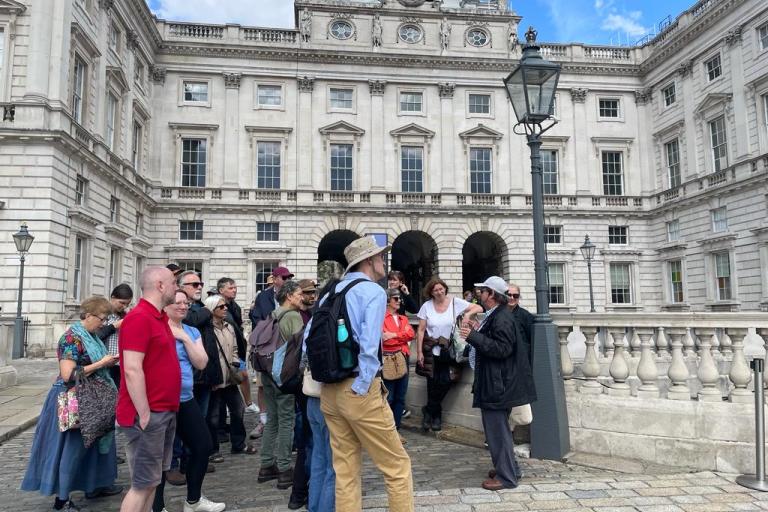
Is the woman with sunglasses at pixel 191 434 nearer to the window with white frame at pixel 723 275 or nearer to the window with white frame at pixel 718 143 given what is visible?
the window with white frame at pixel 723 275

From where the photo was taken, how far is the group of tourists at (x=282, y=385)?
Answer: 352 cm

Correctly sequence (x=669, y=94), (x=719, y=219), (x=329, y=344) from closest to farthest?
(x=329, y=344) < (x=719, y=219) < (x=669, y=94)

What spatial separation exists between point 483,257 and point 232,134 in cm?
1684

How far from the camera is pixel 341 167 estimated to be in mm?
29656

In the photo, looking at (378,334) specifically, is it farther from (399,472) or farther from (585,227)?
(585,227)

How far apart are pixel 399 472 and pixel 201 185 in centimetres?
2749

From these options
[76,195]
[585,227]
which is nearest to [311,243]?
[76,195]

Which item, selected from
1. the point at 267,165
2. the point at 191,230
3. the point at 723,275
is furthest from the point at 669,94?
the point at 191,230

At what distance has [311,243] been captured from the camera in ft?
93.9

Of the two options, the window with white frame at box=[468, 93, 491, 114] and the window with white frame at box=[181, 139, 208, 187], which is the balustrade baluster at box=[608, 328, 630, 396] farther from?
the window with white frame at box=[468, 93, 491, 114]

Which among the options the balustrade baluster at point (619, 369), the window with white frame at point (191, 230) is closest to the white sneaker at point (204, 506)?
the balustrade baluster at point (619, 369)

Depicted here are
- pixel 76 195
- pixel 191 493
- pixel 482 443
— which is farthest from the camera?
pixel 76 195

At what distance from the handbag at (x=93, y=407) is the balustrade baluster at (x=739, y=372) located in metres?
6.04

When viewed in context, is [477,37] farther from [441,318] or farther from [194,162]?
[441,318]
